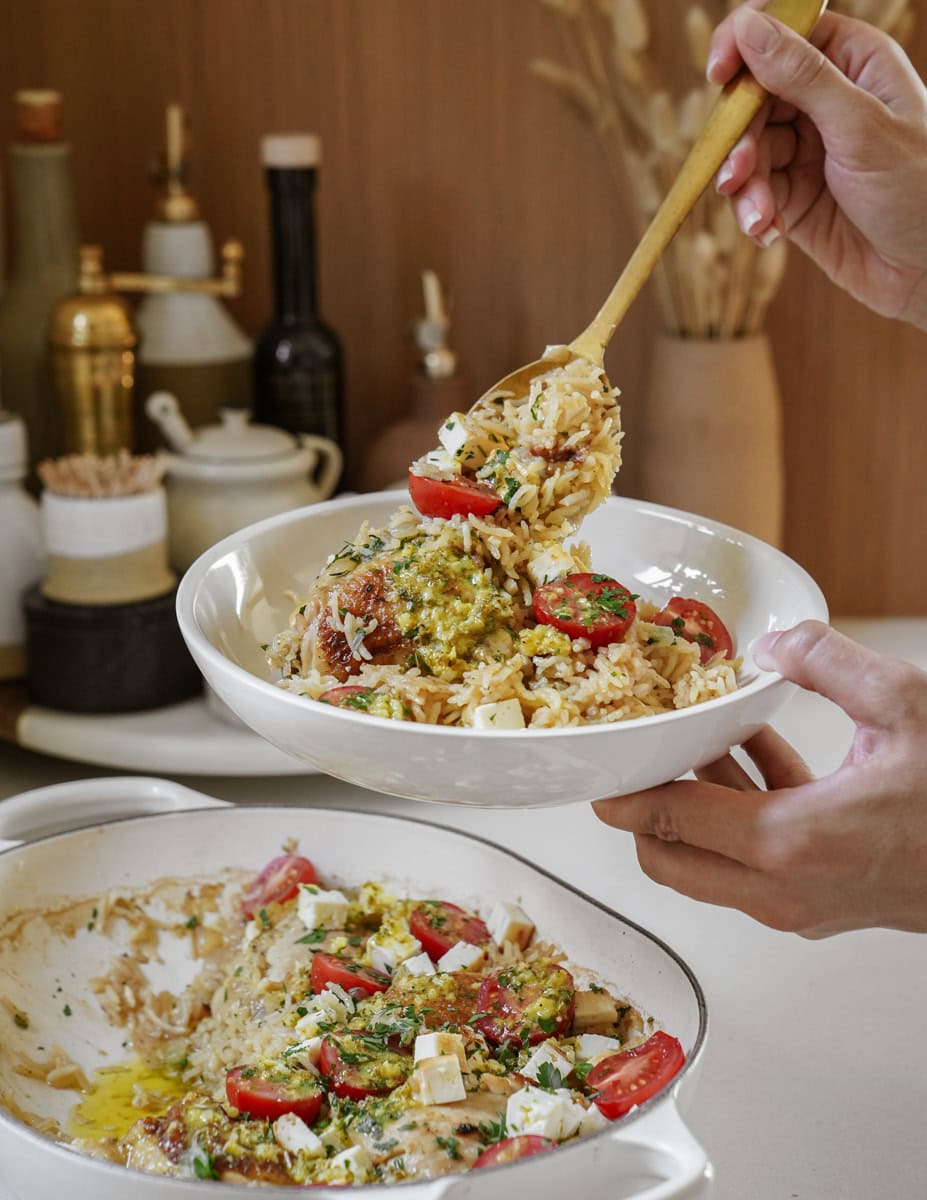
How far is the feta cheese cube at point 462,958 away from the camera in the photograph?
3.58ft

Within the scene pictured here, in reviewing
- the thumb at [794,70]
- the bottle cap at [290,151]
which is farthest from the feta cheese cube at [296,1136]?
the bottle cap at [290,151]

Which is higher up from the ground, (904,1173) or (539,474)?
(539,474)

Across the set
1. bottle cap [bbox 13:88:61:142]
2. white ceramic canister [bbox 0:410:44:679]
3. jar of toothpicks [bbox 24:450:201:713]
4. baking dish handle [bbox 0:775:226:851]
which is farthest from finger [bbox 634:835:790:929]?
bottle cap [bbox 13:88:61:142]

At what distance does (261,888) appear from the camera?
122 cm

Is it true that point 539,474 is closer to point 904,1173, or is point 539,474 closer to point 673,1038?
point 673,1038

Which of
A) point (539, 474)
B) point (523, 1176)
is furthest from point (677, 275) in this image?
point (523, 1176)

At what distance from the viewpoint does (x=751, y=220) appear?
1360 millimetres

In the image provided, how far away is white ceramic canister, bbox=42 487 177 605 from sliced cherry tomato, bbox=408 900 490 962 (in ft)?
2.44

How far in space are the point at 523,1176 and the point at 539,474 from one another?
47 cm

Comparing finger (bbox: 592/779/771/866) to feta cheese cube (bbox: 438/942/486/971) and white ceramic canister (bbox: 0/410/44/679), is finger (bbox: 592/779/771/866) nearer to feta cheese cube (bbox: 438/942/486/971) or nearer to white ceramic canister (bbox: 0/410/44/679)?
feta cheese cube (bbox: 438/942/486/971)

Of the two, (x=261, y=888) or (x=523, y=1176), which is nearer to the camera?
(x=523, y=1176)

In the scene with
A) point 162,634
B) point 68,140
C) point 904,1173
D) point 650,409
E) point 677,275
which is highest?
point 68,140

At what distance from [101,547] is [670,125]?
0.88m

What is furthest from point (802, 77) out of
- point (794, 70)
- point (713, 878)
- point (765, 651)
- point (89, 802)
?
point (89, 802)
